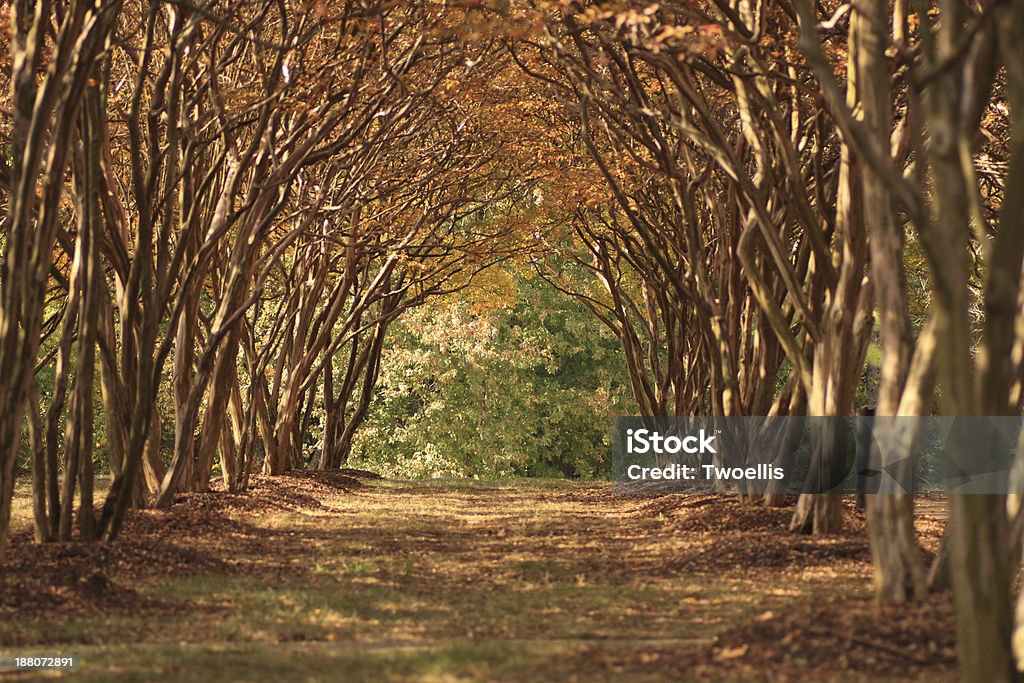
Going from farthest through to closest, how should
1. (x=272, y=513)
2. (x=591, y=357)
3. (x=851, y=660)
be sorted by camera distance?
(x=591, y=357), (x=272, y=513), (x=851, y=660)

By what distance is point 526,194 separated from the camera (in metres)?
24.3

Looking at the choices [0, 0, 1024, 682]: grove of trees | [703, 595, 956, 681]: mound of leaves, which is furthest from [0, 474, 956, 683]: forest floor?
[0, 0, 1024, 682]: grove of trees

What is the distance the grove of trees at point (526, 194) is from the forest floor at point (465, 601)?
0.69m

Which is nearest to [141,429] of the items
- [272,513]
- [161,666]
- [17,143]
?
[17,143]

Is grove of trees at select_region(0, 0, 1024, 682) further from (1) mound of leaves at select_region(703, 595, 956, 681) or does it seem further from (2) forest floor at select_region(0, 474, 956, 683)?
(2) forest floor at select_region(0, 474, 956, 683)

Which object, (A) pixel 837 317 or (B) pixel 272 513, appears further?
(B) pixel 272 513

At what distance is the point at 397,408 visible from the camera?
38.6 meters

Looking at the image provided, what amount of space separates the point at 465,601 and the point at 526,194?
52.7 ft

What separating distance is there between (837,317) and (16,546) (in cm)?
713

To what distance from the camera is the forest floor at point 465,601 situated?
6094 mm

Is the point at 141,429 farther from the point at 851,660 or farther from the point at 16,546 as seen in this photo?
the point at 851,660

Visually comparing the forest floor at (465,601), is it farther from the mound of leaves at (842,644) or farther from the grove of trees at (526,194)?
the grove of trees at (526,194)

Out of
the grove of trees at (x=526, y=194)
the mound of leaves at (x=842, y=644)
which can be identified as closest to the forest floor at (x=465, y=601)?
the mound of leaves at (x=842, y=644)

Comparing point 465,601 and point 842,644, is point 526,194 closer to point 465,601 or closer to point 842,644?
point 465,601
